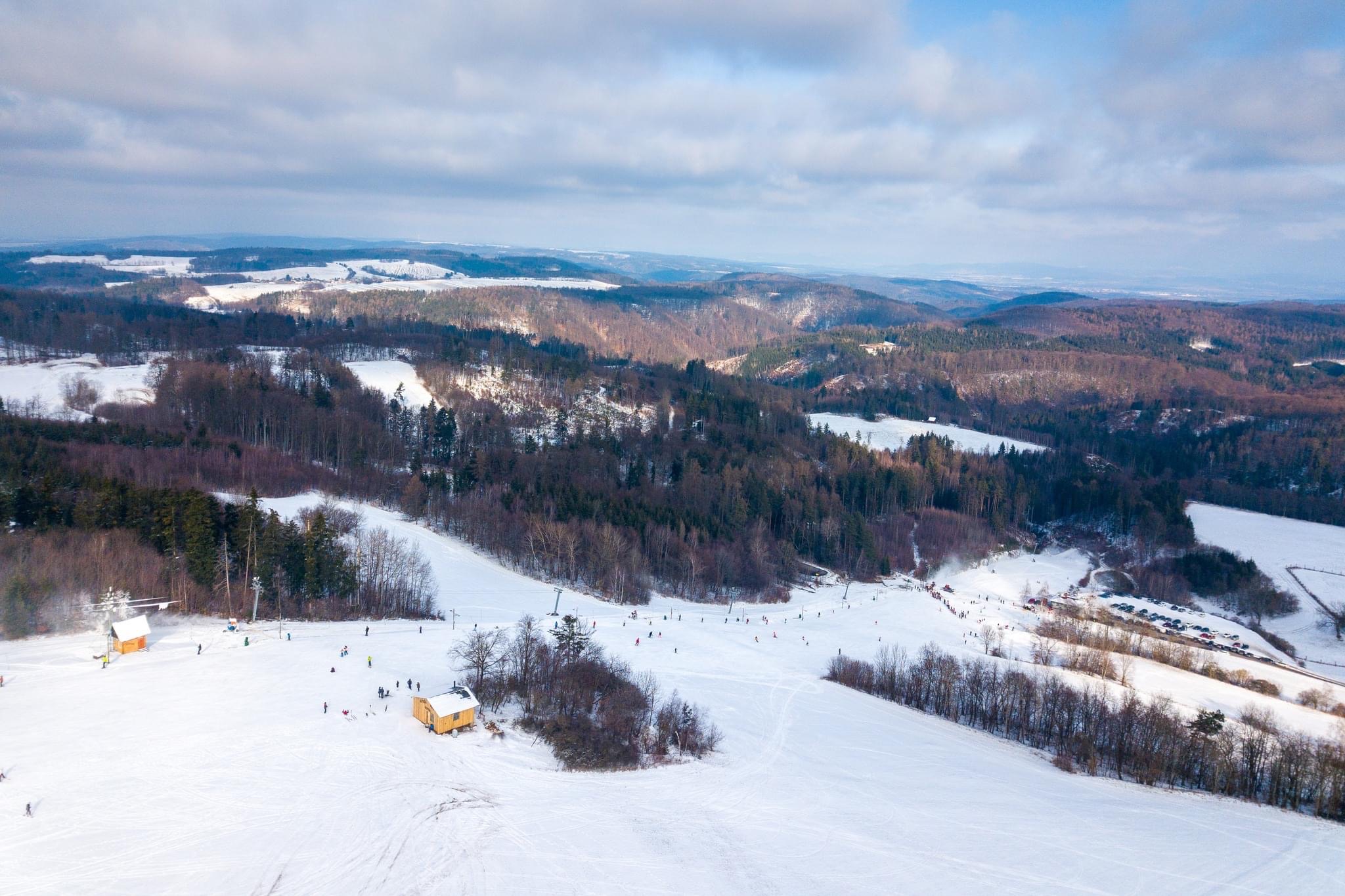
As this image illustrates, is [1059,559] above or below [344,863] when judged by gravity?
below

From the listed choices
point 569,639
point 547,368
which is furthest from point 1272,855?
point 547,368

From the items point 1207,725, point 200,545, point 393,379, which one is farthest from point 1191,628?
point 393,379

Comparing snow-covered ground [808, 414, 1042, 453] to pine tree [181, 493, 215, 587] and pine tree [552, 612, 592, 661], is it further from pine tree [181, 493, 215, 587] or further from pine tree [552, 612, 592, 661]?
pine tree [181, 493, 215, 587]

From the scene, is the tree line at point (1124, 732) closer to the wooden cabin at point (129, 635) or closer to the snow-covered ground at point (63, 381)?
the wooden cabin at point (129, 635)

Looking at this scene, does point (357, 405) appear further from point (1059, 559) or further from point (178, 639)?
point (1059, 559)

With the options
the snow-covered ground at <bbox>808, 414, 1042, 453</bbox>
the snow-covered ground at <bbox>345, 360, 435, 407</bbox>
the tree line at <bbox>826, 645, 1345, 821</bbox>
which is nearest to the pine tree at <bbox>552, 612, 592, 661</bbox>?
the tree line at <bbox>826, 645, 1345, 821</bbox>

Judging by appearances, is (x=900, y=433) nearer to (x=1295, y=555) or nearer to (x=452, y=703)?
(x=1295, y=555)

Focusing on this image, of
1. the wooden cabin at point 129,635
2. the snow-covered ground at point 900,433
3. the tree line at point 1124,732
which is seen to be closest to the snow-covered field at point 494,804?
the wooden cabin at point 129,635
